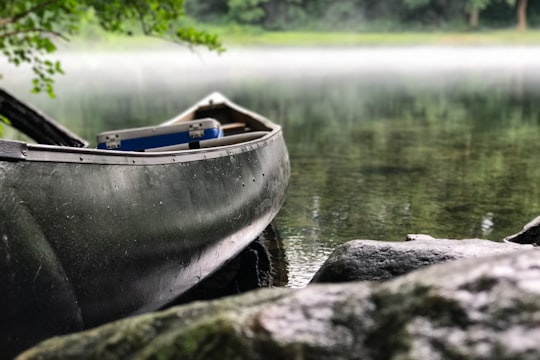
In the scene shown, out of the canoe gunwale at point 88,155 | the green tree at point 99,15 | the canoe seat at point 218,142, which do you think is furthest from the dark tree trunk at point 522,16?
the canoe gunwale at point 88,155

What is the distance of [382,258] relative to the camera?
16.5ft

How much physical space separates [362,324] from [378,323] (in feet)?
0.18

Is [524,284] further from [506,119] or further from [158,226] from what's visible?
[506,119]

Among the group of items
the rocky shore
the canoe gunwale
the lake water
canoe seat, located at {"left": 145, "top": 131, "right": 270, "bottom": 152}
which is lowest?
the lake water

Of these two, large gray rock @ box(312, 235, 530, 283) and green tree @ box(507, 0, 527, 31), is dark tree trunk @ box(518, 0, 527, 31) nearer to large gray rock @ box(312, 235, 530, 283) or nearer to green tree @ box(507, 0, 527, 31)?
green tree @ box(507, 0, 527, 31)

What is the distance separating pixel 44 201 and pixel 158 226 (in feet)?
3.28

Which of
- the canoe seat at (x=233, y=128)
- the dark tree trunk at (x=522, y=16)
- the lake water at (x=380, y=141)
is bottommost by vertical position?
the lake water at (x=380, y=141)

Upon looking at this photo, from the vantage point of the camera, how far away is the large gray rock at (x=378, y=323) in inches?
87.6

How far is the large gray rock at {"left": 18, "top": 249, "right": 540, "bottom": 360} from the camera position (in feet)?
7.30

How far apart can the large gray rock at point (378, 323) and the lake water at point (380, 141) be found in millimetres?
4087

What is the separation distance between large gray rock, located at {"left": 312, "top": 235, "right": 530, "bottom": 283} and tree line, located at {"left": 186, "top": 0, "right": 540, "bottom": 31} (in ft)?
229

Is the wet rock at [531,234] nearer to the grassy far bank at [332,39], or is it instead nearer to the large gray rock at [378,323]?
the large gray rock at [378,323]

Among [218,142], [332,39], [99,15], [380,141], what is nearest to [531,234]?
[218,142]

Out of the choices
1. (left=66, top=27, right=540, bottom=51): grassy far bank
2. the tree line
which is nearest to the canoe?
(left=66, top=27, right=540, bottom=51): grassy far bank
